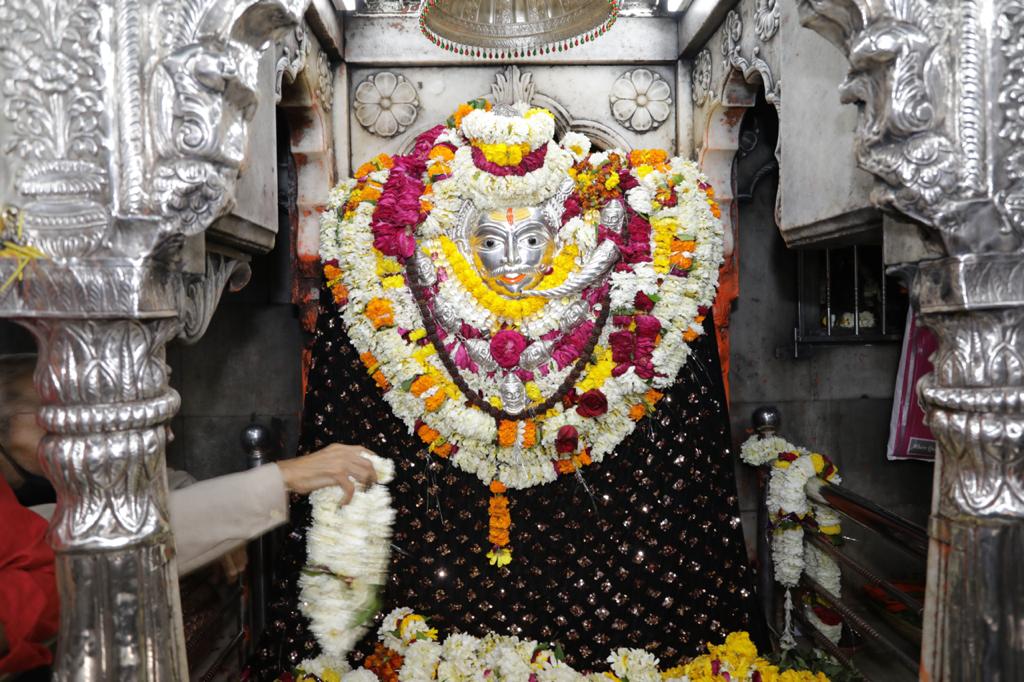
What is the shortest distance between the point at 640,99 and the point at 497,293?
204 centimetres

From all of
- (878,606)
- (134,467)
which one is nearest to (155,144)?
(134,467)

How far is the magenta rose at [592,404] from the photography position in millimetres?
3664

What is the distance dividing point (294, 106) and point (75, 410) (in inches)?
119

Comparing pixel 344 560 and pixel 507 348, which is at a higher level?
pixel 507 348

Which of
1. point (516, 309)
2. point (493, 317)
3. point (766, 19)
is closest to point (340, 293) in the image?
point (493, 317)

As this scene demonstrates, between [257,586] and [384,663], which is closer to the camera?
[384,663]

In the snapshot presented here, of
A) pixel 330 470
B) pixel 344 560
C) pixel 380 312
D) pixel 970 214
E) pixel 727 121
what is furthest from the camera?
pixel 727 121

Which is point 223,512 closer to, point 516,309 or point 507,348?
point 507,348

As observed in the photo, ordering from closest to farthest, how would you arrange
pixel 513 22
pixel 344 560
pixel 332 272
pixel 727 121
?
pixel 344 560
pixel 513 22
pixel 332 272
pixel 727 121

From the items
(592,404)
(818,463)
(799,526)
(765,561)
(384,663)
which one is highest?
(592,404)

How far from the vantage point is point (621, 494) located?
3.81 metres

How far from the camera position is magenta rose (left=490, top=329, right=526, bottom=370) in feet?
12.1

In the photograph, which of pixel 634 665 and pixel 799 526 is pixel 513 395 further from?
pixel 799 526

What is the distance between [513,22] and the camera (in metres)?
3.23
